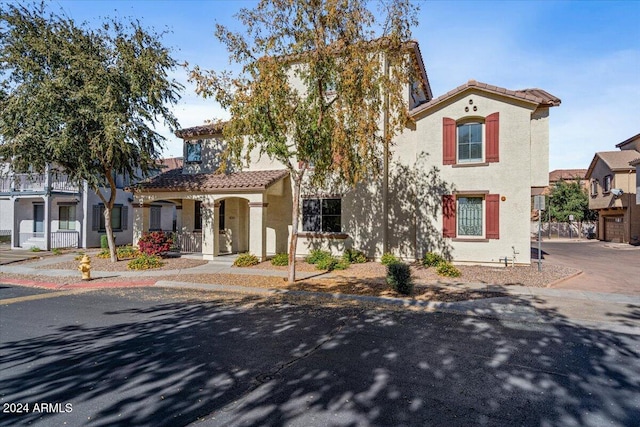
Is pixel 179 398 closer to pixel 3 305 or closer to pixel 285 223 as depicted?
pixel 3 305

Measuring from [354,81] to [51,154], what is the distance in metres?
13.3

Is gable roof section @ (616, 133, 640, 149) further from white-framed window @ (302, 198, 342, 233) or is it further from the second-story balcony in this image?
the second-story balcony

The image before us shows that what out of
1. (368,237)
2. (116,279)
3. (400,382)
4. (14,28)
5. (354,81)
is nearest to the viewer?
(400,382)

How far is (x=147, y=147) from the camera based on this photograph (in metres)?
16.2

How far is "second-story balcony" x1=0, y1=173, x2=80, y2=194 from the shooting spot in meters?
20.9

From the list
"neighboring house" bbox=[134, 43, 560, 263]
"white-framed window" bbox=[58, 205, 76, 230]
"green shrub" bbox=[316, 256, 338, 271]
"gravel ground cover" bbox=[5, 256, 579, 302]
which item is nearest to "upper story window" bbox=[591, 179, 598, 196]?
"neighboring house" bbox=[134, 43, 560, 263]

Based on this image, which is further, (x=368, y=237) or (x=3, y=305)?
(x=368, y=237)

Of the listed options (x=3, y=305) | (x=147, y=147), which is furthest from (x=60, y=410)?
(x=147, y=147)

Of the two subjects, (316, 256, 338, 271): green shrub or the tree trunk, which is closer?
the tree trunk

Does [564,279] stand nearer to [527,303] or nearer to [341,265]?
[527,303]

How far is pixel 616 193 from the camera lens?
27.0 meters

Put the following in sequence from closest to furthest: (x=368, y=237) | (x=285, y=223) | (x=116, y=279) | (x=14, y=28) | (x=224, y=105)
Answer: (x=224, y=105) → (x=116, y=279) → (x=14, y=28) → (x=368, y=237) → (x=285, y=223)

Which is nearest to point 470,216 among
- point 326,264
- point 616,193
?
point 326,264

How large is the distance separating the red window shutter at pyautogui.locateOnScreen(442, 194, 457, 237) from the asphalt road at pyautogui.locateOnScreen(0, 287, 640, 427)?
7.48 metres
